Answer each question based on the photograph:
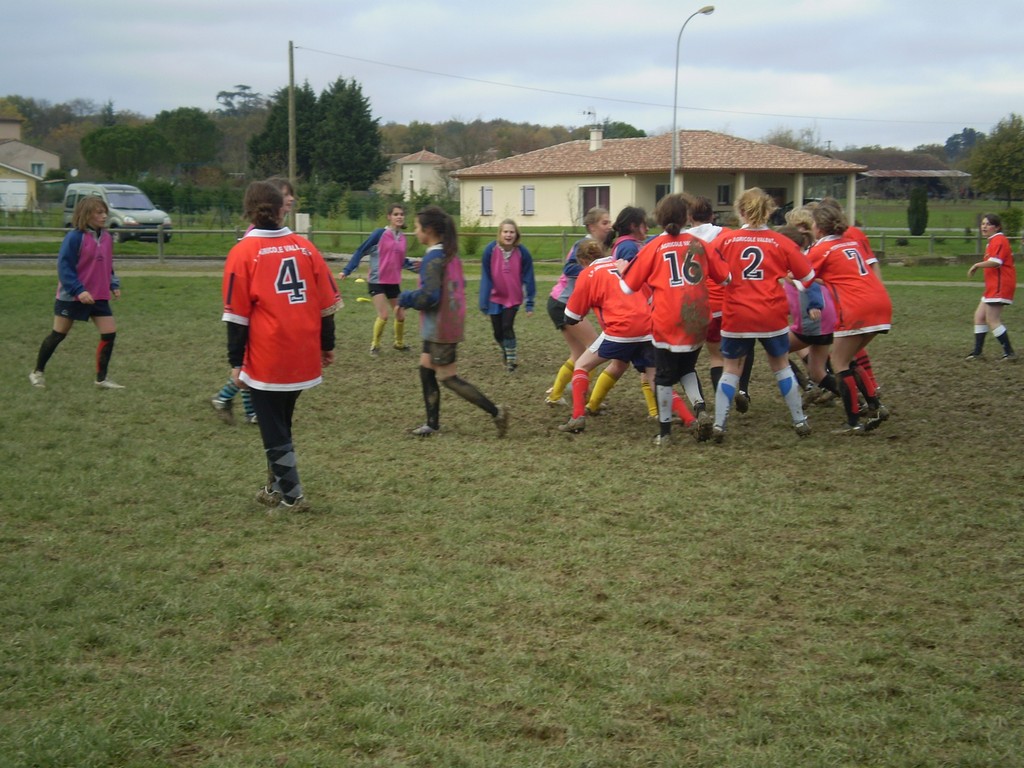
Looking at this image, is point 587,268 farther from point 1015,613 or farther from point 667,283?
point 1015,613

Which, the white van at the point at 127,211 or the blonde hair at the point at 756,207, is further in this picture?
the white van at the point at 127,211

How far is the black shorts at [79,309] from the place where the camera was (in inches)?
410

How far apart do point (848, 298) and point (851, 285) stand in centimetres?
11

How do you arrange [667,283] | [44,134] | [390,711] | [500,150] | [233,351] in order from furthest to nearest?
1. [44,134]
2. [500,150]
3. [667,283]
4. [233,351]
5. [390,711]

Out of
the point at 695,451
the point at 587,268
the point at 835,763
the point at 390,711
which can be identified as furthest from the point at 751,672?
the point at 587,268

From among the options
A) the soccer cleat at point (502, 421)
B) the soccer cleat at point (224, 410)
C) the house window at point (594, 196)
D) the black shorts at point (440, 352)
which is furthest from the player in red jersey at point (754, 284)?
the house window at point (594, 196)

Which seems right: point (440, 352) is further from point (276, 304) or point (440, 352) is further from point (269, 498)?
point (276, 304)

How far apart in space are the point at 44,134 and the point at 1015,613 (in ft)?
338

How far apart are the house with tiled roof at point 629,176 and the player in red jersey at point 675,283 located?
138ft

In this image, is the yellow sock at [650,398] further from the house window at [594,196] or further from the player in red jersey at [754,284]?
the house window at [594,196]

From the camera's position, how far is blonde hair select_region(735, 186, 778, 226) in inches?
321

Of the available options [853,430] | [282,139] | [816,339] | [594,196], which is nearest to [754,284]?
[816,339]

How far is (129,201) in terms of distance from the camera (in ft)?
118

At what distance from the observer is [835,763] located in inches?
138
